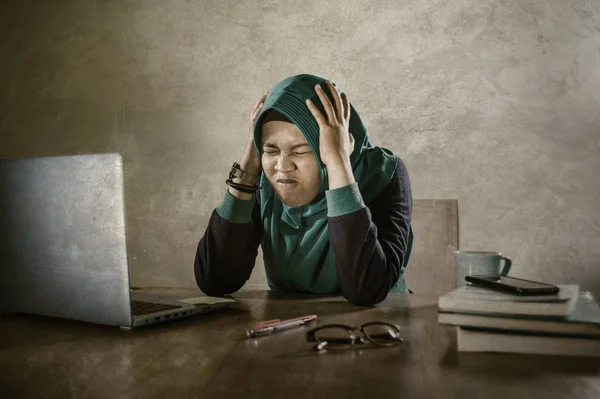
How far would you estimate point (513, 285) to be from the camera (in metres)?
0.89

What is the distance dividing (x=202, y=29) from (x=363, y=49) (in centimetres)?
92

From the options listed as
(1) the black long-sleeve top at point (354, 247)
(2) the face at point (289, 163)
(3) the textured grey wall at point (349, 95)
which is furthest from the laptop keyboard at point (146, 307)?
(3) the textured grey wall at point (349, 95)

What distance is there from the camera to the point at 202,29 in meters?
3.20

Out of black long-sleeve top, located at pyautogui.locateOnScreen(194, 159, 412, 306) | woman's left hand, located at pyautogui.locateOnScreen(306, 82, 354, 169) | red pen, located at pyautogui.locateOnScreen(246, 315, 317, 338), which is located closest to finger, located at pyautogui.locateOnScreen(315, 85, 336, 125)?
woman's left hand, located at pyautogui.locateOnScreen(306, 82, 354, 169)

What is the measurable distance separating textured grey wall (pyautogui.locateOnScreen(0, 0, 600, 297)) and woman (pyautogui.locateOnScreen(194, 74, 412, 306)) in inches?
54.5

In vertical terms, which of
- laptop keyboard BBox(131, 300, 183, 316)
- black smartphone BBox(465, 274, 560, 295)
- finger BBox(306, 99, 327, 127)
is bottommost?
laptop keyboard BBox(131, 300, 183, 316)

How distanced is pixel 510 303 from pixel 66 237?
0.73 meters

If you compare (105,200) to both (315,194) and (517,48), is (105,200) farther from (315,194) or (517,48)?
(517,48)

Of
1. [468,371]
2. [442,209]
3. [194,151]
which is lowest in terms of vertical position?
[468,371]

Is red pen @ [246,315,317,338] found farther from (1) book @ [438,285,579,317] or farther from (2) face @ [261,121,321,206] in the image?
(2) face @ [261,121,321,206]

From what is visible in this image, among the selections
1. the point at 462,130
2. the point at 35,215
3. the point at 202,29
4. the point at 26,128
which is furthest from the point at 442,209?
the point at 26,128

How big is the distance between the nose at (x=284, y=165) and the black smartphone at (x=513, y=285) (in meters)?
0.65

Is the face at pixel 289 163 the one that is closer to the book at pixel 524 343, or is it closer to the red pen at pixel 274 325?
the red pen at pixel 274 325

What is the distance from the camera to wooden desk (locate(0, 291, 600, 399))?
0.70 m
